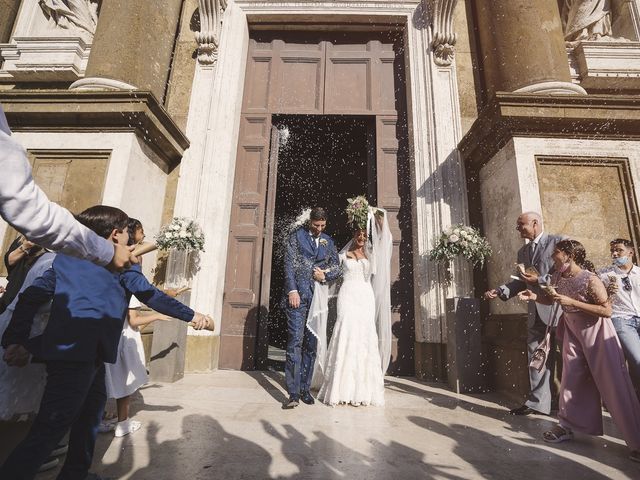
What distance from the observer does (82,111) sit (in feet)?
16.8

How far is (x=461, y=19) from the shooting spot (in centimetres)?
718

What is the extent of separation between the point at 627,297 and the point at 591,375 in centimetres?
93

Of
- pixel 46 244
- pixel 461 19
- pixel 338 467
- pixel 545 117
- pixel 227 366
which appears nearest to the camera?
pixel 46 244

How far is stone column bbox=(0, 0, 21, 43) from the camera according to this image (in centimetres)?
788

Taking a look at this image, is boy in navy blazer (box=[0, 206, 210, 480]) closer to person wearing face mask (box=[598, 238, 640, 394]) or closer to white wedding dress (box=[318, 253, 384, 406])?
white wedding dress (box=[318, 253, 384, 406])

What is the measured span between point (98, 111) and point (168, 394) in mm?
4225

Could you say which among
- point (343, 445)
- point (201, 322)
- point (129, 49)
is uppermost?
point (129, 49)

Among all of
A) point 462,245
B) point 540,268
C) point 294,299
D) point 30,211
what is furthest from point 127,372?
point 462,245

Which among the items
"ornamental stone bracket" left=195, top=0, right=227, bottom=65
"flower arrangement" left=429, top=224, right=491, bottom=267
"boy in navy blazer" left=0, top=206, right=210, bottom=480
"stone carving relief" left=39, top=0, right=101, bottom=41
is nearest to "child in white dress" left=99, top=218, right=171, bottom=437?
"boy in navy blazer" left=0, top=206, right=210, bottom=480

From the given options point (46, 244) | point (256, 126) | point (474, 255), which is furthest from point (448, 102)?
point (46, 244)

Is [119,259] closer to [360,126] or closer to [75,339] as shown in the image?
[75,339]

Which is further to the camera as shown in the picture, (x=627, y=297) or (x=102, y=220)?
(x=627, y=297)

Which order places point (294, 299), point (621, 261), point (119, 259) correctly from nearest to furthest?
point (119, 259)
point (621, 261)
point (294, 299)

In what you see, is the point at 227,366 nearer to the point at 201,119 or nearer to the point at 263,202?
the point at 263,202
